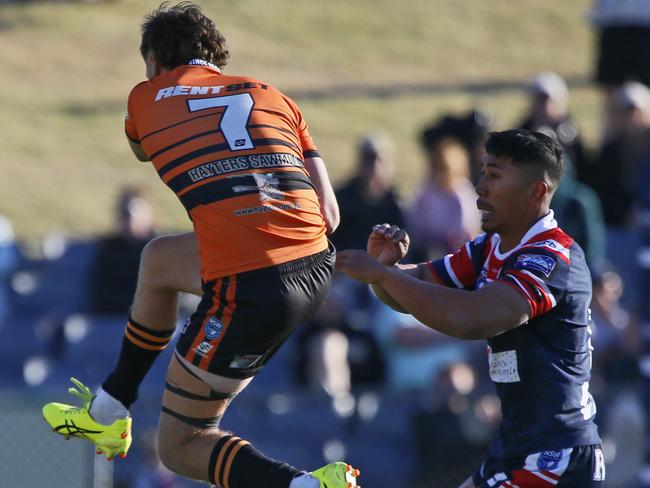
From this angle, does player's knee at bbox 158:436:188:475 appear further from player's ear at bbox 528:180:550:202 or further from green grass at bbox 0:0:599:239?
green grass at bbox 0:0:599:239

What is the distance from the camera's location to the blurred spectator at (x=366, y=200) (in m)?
9.48

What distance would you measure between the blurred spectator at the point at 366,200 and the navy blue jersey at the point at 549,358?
436 centimetres

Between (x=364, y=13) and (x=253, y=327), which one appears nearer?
(x=253, y=327)

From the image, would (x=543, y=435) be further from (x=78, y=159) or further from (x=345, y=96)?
(x=345, y=96)

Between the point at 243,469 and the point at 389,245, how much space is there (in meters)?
1.07

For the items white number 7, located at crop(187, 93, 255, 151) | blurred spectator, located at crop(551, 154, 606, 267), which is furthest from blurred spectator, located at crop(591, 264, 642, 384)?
white number 7, located at crop(187, 93, 255, 151)

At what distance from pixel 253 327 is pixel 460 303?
0.89 meters

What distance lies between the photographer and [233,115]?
5.20 m

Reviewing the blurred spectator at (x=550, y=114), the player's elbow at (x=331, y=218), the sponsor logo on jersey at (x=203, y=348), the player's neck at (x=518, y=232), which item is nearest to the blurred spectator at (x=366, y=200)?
the blurred spectator at (x=550, y=114)

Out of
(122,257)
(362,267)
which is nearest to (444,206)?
(122,257)

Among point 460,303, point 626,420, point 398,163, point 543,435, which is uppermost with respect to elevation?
point 460,303

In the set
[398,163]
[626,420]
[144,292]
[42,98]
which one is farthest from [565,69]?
[144,292]

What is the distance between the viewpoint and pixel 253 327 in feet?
17.1

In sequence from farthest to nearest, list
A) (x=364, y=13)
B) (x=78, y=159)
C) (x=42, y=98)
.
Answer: (x=364, y=13) < (x=42, y=98) < (x=78, y=159)
